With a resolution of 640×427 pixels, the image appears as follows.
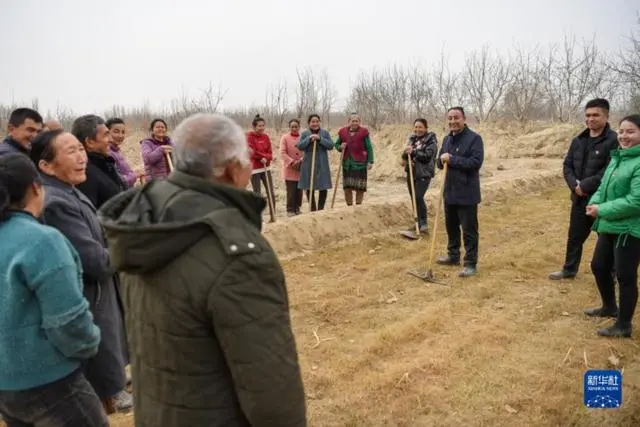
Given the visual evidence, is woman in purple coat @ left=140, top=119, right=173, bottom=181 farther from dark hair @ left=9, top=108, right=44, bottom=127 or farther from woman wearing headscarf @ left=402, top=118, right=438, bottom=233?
woman wearing headscarf @ left=402, top=118, right=438, bottom=233

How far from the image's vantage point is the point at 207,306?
1.36m

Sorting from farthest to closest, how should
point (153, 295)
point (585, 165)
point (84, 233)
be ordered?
point (585, 165)
point (84, 233)
point (153, 295)

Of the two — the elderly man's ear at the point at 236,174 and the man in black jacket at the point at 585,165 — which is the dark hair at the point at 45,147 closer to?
the elderly man's ear at the point at 236,174

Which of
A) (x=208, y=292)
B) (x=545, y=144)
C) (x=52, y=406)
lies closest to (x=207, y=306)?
(x=208, y=292)

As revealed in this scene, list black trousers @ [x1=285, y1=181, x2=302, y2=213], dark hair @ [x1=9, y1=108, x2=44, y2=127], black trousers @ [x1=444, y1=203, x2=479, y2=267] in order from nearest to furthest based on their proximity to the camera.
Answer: dark hair @ [x1=9, y1=108, x2=44, y2=127] < black trousers @ [x1=444, y1=203, x2=479, y2=267] < black trousers @ [x1=285, y1=181, x2=302, y2=213]

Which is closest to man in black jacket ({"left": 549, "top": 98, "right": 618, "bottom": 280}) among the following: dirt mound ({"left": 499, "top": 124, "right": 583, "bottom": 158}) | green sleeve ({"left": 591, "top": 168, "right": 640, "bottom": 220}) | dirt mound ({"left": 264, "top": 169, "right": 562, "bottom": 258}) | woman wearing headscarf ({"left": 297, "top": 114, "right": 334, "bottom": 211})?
green sleeve ({"left": 591, "top": 168, "right": 640, "bottom": 220})

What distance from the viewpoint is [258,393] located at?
1.40 metres

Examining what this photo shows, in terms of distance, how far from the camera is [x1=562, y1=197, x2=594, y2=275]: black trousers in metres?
5.16

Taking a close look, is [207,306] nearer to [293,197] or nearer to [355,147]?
[355,147]

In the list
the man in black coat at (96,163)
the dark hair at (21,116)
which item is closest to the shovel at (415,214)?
the man in black coat at (96,163)

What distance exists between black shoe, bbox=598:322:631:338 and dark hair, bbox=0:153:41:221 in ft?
13.9

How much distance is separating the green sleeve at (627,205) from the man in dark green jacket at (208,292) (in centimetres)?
326

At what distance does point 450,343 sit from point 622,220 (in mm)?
1647

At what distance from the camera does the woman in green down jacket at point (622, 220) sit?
3.71 meters
